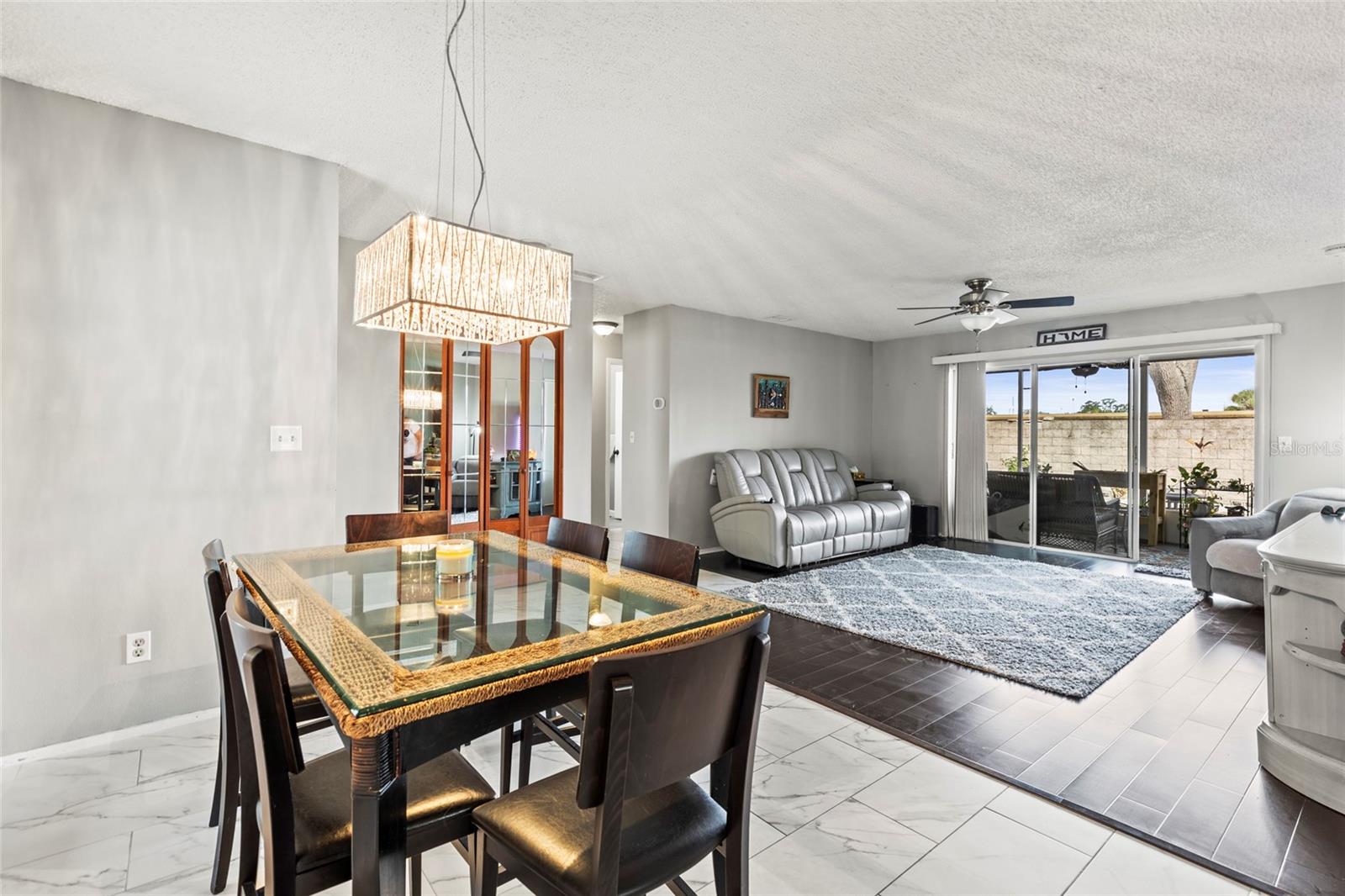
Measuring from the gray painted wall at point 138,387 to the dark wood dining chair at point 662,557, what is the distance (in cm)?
173

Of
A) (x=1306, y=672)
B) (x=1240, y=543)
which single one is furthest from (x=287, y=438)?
(x=1240, y=543)

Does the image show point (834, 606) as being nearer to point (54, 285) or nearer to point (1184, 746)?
point (1184, 746)

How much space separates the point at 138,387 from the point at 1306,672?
4.57 m

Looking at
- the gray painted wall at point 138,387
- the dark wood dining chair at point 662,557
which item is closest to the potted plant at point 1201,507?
the dark wood dining chair at point 662,557

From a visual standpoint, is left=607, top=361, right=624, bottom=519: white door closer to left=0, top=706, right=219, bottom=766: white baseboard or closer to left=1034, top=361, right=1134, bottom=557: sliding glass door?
left=1034, top=361, right=1134, bottom=557: sliding glass door

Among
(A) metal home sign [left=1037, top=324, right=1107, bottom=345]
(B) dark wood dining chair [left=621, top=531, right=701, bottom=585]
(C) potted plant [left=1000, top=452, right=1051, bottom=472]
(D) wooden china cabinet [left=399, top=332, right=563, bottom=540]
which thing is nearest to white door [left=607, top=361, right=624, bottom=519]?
(D) wooden china cabinet [left=399, top=332, right=563, bottom=540]

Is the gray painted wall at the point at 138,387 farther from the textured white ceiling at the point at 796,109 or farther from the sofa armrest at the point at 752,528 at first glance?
the sofa armrest at the point at 752,528

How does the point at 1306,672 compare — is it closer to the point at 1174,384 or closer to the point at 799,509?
the point at 799,509

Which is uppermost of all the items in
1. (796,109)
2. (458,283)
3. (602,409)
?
(796,109)

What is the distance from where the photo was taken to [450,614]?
156cm

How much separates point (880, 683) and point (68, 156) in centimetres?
418

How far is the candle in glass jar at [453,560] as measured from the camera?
6.66 ft

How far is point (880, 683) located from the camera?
10.3 feet

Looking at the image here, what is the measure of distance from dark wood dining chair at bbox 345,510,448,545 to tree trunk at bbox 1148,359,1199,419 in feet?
26.5
